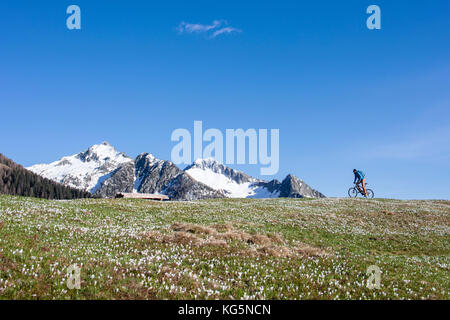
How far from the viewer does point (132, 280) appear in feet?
31.6

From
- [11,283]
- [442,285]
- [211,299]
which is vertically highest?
[11,283]

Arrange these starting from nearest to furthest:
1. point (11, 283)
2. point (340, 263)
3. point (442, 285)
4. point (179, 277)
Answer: point (11, 283) → point (179, 277) → point (442, 285) → point (340, 263)

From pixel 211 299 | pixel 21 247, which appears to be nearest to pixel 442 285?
pixel 211 299

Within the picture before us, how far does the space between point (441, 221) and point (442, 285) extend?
96.3 feet

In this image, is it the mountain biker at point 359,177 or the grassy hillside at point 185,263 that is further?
the mountain biker at point 359,177

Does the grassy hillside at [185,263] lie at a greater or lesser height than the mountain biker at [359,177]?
lesser

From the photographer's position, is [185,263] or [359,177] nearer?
[185,263]

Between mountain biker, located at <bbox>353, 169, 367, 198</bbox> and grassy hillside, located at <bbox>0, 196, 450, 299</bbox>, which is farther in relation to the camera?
mountain biker, located at <bbox>353, 169, 367, 198</bbox>

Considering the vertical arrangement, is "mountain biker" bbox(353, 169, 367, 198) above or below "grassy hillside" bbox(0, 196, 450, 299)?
above

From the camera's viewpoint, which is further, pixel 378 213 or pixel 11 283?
pixel 378 213
